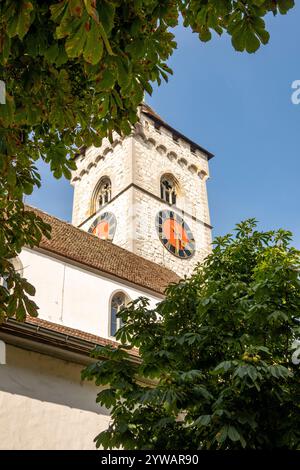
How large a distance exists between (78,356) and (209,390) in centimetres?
490

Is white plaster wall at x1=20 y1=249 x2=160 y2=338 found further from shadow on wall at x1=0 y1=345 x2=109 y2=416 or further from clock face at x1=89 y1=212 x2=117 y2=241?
clock face at x1=89 y1=212 x2=117 y2=241

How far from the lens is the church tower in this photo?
2978 centimetres

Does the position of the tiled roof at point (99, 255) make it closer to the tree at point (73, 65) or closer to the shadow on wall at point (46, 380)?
the shadow on wall at point (46, 380)

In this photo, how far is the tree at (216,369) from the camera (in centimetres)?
519

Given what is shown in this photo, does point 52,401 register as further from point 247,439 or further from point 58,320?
point 247,439

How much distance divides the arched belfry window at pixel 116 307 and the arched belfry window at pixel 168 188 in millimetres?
19663

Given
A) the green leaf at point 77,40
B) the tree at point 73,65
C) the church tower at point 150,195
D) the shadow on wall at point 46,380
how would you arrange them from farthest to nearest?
the church tower at point 150,195, the shadow on wall at point 46,380, the tree at point 73,65, the green leaf at point 77,40

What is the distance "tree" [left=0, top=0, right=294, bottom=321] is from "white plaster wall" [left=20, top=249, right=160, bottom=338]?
7110 mm

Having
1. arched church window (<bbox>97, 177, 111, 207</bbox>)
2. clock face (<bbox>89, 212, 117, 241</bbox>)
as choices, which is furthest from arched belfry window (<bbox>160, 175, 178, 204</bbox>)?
clock face (<bbox>89, 212, 117, 241</bbox>)

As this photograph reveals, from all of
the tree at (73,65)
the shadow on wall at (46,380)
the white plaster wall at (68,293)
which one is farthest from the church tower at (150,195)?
the tree at (73,65)

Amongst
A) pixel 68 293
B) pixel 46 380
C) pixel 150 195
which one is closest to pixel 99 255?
pixel 68 293
